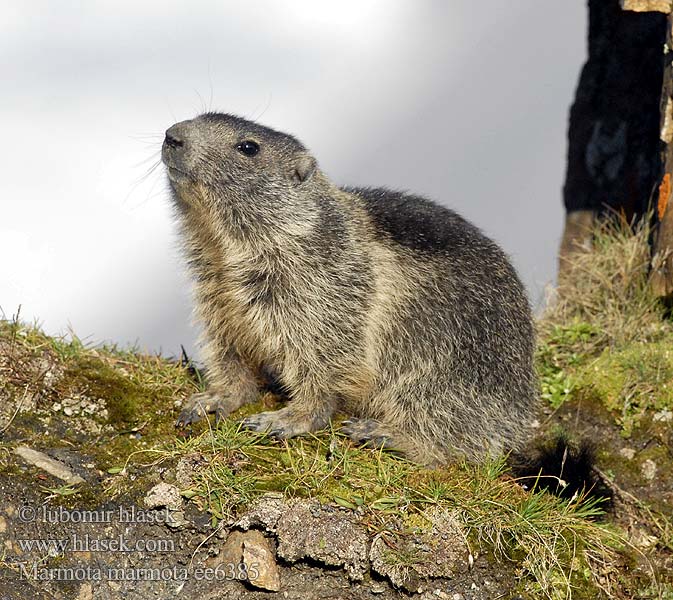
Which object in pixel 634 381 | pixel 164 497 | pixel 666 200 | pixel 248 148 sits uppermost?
pixel 248 148

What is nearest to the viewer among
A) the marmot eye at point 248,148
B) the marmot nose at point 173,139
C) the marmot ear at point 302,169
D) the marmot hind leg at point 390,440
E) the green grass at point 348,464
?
the green grass at point 348,464

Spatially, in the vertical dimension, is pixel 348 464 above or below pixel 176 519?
above

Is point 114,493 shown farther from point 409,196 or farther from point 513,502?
point 409,196

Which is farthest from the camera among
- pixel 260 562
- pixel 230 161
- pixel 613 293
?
pixel 613 293

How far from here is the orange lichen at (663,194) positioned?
8430 mm

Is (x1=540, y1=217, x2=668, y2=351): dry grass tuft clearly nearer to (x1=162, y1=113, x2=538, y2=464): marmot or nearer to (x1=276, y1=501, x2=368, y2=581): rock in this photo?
(x1=162, y1=113, x2=538, y2=464): marmot

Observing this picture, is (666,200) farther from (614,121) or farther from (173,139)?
(173,139)

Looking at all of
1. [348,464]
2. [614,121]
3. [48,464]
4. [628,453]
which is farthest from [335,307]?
[614,121]

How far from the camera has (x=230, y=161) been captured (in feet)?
21.2

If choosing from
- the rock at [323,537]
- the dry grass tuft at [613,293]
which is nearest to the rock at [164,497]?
the rock at [323,537]

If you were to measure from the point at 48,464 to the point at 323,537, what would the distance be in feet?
5.99

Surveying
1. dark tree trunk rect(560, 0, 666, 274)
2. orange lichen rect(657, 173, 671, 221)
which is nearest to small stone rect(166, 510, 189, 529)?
orange lichen rect(657, 173, 671, 221)

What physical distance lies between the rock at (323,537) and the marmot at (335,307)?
870 millimetres

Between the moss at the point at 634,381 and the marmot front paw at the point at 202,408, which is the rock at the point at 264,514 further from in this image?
the moss at the point at 634,381
